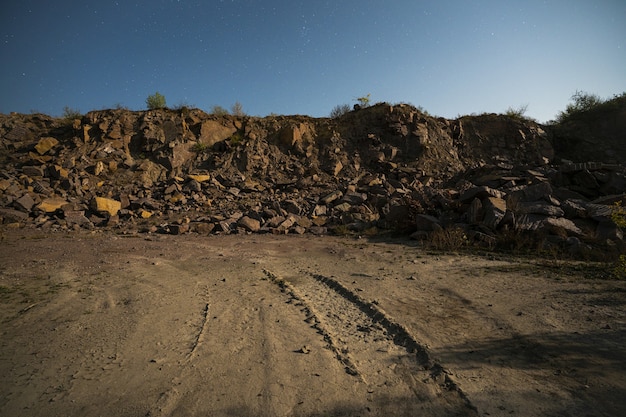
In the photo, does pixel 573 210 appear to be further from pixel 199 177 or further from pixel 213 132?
pixel 213 132

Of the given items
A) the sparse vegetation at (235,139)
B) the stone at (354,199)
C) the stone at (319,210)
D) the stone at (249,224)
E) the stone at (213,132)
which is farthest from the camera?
the stone at (213,132)

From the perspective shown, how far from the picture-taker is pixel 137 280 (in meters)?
5.25

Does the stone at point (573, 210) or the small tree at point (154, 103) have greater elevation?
the small tree at point (154, 103)

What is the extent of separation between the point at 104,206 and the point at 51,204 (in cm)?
202

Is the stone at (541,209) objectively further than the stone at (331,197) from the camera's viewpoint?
No

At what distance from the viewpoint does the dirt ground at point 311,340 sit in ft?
7.68

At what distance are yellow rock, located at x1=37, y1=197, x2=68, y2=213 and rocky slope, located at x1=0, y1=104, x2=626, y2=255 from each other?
0.05 metres

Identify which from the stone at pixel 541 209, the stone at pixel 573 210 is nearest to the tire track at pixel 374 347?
the stone at pixel 541 209

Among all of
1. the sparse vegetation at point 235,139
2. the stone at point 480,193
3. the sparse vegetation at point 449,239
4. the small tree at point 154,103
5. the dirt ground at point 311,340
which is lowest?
the dirt ground at point 311,340

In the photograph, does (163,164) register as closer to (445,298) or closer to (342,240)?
(342,240)

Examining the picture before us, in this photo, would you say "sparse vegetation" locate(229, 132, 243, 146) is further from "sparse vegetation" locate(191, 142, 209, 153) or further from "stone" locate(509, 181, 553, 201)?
"stone" locate(509, 181, 553, 201)

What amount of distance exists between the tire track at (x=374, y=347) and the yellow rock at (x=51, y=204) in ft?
39.2

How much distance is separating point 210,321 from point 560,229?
7.94m

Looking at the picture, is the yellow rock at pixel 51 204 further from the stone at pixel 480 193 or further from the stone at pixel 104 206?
the stone at pixel 480 193
